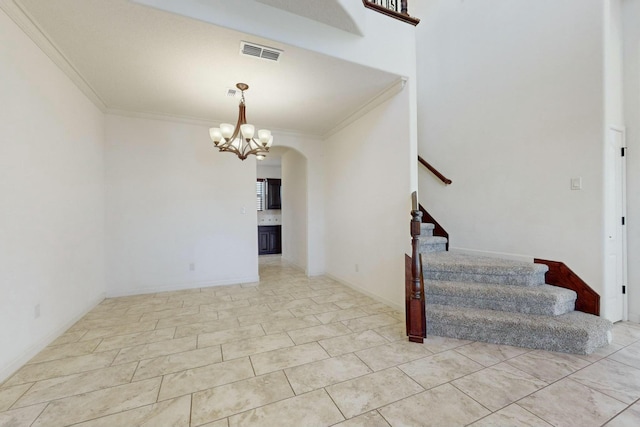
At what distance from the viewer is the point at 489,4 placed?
3723 millimetres

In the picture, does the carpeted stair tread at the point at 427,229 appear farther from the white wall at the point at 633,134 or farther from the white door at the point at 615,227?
the white wall at the point at 633,134

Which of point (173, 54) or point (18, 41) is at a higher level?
point (173, 54)

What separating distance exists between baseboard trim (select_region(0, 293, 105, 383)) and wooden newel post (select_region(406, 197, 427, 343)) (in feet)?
10.9

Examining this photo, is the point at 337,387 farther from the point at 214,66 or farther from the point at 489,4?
the point at 489,4

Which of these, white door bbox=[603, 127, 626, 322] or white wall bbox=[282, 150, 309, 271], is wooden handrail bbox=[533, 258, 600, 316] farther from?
white wall bbox=[282, 150, 309, 271]

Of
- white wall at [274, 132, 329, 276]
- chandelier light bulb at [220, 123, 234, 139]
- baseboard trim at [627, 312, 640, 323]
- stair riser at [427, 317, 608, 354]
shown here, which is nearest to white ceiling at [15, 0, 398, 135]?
chandelier light bulb at [220, 123, 234, 139]

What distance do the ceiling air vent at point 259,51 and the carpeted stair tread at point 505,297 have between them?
119 inches

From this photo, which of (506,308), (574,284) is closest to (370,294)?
(506,308)

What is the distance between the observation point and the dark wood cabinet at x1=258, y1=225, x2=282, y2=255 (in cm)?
783

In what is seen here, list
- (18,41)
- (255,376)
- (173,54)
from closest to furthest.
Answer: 1. (255,376)
2. (18,41)
3. (173,54)

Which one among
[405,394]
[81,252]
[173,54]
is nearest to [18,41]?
[173,54]

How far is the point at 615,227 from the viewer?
2.83 metres

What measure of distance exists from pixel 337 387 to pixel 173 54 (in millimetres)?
3405

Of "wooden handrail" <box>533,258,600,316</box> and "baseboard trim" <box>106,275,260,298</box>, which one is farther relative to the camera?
"baseboard trim" <box>106,275,260,298</box>
